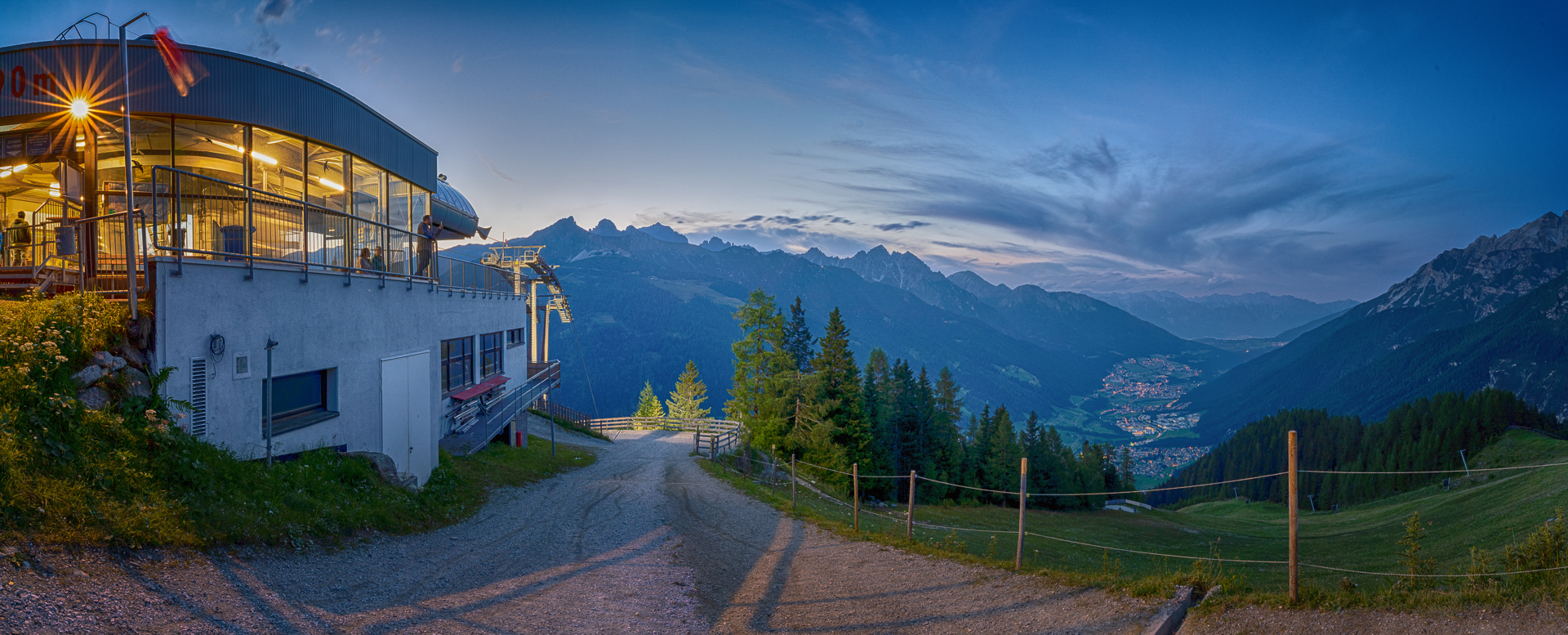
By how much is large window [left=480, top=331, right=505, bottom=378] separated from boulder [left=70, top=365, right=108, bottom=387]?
1432 centimetres

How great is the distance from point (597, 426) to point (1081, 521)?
3348cm

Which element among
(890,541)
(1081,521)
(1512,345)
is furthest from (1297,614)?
(1512,345)

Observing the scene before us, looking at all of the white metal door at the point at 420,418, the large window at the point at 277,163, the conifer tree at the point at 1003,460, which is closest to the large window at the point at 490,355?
the white metal door at the point at 420,418

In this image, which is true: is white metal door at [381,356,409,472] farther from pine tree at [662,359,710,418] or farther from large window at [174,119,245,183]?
pine tree at [662,359,710,418]

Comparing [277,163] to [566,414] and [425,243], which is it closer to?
[425,243]

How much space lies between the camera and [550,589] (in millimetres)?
8125

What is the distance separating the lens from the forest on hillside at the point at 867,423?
116 ft

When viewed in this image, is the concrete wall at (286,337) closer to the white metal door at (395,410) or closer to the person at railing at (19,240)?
the white metal door at (395,410)

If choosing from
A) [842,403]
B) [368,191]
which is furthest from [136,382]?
[842,403]

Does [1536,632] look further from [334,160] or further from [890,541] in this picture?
[334,160]

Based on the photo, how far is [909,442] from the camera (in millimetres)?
53438

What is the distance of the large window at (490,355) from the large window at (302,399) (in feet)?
34.6

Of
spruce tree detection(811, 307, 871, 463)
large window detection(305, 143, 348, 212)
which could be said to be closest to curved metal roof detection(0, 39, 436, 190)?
large window detection(305, 143, 348, 212)

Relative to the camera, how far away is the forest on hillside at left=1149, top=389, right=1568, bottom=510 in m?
69.2
